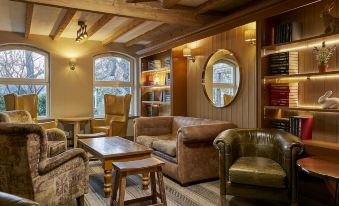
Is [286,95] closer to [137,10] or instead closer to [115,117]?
[137,10]

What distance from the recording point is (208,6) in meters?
3.89

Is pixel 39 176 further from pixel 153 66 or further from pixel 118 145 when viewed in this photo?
pixel 153 66

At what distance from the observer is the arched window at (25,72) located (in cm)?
602

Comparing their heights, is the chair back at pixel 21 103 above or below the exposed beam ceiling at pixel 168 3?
below

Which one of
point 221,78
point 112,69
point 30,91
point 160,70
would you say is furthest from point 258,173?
point 30,91

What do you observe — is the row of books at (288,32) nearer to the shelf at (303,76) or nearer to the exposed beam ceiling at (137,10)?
the shelf at (303,76)

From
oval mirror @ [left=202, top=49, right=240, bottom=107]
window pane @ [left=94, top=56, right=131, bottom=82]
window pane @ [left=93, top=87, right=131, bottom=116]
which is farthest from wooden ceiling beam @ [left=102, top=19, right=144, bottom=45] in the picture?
oval mirror @ [left=202, top=49, right=240, bottom=107]

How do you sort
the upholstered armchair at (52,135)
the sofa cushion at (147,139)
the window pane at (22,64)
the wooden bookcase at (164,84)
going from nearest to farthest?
the upholstered armchair at (52,135) < the sofa cushion at (147,139) < the wooden bookcase at (164,84) < the window pane at (22,64)

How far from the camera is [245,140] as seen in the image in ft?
10.4

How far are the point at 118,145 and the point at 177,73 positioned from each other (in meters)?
2.06

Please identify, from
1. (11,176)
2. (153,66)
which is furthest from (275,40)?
(153,66)

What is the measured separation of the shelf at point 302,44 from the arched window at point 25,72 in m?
4.97

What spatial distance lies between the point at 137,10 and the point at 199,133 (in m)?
1.83

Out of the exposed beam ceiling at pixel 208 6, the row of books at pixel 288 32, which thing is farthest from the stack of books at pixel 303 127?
the exposed beam ceiling at pixel 208 6
